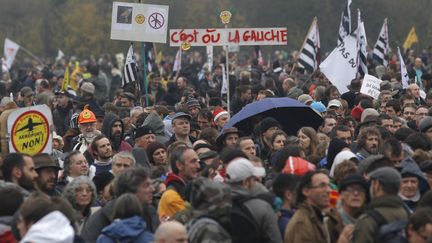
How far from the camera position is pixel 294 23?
211 ft

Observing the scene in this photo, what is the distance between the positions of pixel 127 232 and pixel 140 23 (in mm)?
10422

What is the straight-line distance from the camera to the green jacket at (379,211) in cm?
921

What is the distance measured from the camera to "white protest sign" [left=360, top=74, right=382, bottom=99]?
21.4 meters

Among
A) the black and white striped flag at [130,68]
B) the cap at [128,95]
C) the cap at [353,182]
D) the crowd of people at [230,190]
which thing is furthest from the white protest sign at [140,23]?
the cap at [353,182]

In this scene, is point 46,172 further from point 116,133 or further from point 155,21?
point 155,21

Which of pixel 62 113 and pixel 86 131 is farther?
pixel 62 113

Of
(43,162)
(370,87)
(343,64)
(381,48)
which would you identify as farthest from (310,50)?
(43,162)

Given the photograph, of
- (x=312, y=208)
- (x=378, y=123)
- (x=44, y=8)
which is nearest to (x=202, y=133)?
(x=378, y=123)

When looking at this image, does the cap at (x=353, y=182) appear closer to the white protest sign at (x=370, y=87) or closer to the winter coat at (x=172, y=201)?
the winter coat at (x=172, y=201)

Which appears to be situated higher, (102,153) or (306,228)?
(102,153)

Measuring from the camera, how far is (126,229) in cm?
950

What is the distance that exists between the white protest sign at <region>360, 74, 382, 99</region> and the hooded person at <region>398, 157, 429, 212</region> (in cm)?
1046

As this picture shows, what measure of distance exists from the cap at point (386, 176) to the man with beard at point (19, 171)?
114 inches

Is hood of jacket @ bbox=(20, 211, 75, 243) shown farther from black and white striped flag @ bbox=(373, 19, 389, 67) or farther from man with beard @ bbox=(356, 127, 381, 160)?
black and white striped flag @ bbox=(373, 19, 389, 67)
